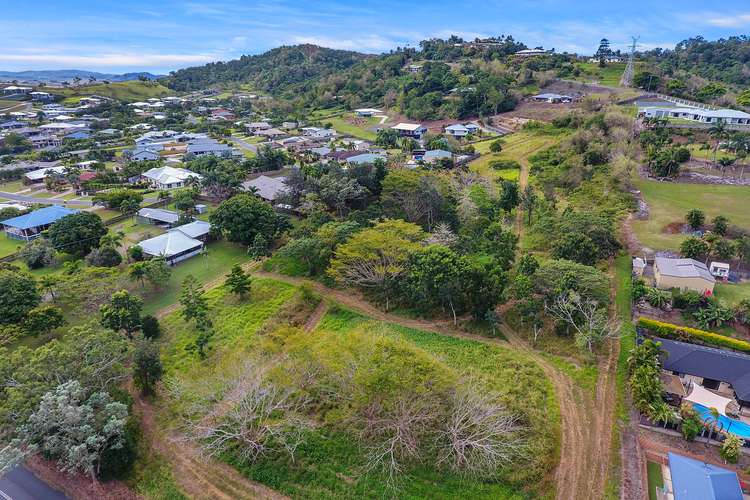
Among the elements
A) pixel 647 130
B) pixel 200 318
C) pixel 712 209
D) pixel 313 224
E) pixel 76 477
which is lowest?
pixel 76 477

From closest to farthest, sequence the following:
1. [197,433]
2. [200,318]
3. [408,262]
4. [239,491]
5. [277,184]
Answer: [239,491] < [197,433] < [200,318] < [408,262] < [277,184]

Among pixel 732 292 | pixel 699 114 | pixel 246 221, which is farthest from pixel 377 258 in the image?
pixel 699 114

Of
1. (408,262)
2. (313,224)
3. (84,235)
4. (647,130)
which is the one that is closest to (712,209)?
(647,130)

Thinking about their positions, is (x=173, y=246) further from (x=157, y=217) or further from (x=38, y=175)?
(x=38, y=175)

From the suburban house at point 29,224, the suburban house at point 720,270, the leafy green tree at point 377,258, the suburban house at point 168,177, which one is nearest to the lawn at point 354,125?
the suburban house at point 168,177

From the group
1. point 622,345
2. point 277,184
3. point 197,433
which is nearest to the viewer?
point 197,433

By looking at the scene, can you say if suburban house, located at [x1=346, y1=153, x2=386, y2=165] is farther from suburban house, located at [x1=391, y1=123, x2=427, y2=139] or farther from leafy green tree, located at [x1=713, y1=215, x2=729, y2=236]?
leafy green tree, located at [x1=713, y1=215, x2=729, y2=236]

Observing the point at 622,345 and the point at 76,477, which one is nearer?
the point at 76,477

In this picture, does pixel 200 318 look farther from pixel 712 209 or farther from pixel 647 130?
pixel 647 130
